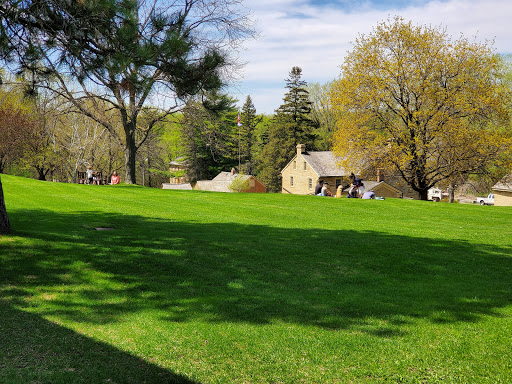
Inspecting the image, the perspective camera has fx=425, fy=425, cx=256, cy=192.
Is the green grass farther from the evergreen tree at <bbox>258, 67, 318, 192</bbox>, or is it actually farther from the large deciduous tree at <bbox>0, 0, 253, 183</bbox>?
the evergreen tree at <bbox>258, 67, 318, 192</bbox>

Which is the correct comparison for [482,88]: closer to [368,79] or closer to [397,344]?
[368,79]

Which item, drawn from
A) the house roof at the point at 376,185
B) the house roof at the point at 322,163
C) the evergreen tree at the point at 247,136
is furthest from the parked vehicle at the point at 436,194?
the evergreen tree at the point at 247,136

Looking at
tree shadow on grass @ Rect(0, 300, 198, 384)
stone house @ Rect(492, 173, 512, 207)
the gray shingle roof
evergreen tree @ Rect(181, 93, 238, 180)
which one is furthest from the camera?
the gray shingle roof

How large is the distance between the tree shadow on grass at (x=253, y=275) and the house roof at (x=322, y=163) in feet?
138

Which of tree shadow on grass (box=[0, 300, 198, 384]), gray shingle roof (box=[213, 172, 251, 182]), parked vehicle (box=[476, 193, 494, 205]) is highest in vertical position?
gray shingle roof (box=[213, 172, 251, 182])

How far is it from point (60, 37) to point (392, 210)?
12.3m

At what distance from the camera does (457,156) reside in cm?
2503

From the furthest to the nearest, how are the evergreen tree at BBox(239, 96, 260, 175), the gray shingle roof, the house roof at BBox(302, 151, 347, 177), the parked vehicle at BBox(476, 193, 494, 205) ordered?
1. the evergreen tree at BBox(239, 96, 260, 175)
2. the parked vehicle at BBox(476, 193, 494, 205)
3. the house roof at BBox(302, 151, 347, 177)
4. the gray shingle roof

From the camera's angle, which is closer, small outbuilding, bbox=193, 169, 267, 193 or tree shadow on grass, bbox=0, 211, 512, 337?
tree shadow on grass, bbox=0, 211, 512, 337

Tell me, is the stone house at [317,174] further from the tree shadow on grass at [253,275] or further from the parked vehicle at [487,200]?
the tree shadow on grass at [253,275]

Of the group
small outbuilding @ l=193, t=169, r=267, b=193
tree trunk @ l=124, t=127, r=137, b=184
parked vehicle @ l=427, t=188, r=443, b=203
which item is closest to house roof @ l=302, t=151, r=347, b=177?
small outbuilding @ l=193, t=169, r=267, b=193

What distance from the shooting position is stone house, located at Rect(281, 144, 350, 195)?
171ft

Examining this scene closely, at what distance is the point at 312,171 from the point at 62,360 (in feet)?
161

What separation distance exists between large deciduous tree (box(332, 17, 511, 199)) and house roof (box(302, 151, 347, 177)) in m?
24.9
